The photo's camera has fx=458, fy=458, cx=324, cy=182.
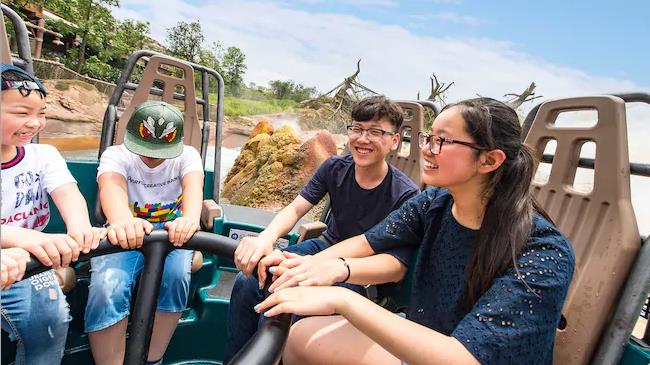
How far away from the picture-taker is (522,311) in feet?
2.96

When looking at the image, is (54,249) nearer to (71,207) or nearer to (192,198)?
(71,207)

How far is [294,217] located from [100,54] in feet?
66.7

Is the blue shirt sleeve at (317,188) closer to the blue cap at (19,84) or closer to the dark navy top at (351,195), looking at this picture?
the dark navy top at (351,195)

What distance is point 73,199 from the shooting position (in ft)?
4.22

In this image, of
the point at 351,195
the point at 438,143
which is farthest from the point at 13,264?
the point at 351,195

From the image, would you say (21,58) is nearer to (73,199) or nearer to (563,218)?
(73,199)

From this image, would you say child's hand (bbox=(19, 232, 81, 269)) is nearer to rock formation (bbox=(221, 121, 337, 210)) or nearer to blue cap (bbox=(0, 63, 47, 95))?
blue cap (bbox=(0, 63, 47, 95))

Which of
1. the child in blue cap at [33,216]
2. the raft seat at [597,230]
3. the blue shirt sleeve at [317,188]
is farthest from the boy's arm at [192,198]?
the raft seat at [597,230]

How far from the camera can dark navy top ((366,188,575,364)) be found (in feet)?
2.93

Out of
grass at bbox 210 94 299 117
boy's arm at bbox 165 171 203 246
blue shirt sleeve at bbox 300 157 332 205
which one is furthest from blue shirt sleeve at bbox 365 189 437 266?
grass at bbox 210 94 299 117

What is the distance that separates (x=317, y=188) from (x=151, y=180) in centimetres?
68

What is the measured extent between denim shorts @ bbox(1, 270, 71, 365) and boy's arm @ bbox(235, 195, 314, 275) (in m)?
0.51

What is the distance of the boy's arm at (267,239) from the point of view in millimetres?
951

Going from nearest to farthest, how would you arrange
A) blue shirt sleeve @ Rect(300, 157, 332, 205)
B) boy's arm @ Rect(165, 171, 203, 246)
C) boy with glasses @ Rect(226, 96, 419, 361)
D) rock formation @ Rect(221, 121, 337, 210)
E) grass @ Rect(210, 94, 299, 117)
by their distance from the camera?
boy's arm @ Rect(165, 171, 203, 246)
boy with glasses @ Rect(226, 96, 419, 361)
blue shirt sleeve @ Rect(300, 157, 332, 205)
rock formation @ Rect(221, 121, 337, 210)
grass @ Rect(210, 94, 299, 117)
